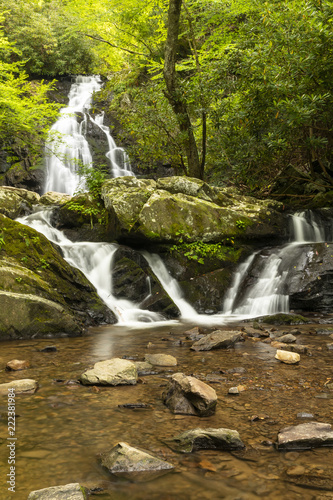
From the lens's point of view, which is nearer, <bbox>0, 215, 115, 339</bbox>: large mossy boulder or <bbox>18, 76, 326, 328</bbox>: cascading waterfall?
<bbox>0, 215, 115, 339</bbox>: large mossy boulder

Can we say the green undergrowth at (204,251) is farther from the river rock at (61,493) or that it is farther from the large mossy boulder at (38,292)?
the river rock at (61,493)

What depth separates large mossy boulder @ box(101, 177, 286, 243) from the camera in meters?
9.73

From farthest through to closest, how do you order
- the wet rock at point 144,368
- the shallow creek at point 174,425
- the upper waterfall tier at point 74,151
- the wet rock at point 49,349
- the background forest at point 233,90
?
the upper waterfall tier at point 74,151
the background forest at point 233,90
the wet rock at point 49,349
the wet rock at point 144,368
the shallow creek at point 174,425

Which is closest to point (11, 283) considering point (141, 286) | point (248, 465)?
point (141, 286)

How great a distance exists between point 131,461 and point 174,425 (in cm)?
68

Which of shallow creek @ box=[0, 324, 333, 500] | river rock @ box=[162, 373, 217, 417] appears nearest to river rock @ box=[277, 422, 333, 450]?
shallow creek @ box=[0, 324, 333, 500]

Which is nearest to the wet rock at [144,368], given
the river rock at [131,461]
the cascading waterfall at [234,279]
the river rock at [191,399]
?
the river rock at [191,399]

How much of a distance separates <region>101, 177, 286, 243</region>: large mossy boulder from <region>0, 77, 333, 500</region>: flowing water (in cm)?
361

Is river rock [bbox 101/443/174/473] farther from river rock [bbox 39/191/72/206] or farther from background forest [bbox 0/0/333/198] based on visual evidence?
river rock [bbox 39/191/72/206]

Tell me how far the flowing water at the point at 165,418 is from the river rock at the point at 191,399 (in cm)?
7

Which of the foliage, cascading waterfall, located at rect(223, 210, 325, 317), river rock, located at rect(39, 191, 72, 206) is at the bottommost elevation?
cascading waterfall, located at rect(223, 210, 325, 317)

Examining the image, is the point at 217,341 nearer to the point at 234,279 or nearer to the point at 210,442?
the point at 210,442

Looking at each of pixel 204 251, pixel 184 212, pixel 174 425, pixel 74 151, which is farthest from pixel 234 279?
pixel 74 151

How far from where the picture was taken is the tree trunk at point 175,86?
33.7 ft
